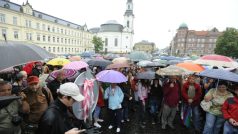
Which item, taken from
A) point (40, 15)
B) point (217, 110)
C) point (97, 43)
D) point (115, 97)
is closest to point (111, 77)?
point (115, 97)

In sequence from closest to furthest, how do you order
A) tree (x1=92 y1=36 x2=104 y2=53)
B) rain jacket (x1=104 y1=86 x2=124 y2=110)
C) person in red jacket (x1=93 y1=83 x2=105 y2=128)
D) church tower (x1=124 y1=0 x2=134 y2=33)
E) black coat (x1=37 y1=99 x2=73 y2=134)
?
1. black coat (x1=37 y1=99 x2=73 y2=134)
2. rain jacket (x1=104 y1=86 x2=124 y2=110)
3. person in red jacket (x1=93 y1=83 x2=105 y2=128)
4. tree (x1=92 y1=36 x2=104 y2=53)
5. church tower (x1=124 y1=0 x2=134 y2=33)

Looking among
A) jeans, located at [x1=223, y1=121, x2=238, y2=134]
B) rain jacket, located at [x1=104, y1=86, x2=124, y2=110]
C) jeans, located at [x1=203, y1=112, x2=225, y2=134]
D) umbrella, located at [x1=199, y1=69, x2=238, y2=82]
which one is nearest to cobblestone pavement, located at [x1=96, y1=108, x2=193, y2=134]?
rain jacket, located at [x1=104, y1=86, x2=124, y2=110]

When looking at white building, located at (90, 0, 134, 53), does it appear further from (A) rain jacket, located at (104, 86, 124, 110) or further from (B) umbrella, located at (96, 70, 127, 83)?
(B) umbrella, located at (96, 70, 127, 83)

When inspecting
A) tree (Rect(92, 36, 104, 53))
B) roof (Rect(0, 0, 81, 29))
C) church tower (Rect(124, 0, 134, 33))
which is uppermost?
church tower (Rect(124, 0, 134, 33))

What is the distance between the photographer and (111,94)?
217 inches

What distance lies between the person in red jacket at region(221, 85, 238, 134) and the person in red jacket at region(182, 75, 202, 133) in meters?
1.21

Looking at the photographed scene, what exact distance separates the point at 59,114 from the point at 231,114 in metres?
4.11

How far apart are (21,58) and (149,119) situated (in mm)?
5328

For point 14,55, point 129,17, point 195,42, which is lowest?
point 14,55

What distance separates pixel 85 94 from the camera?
14.0 feet

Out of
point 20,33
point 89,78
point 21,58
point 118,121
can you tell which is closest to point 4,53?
point 21,58

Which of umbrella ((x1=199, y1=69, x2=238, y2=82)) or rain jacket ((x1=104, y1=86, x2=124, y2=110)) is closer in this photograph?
umbrella ((x1=199, y1=69, x2=238, y2=82))

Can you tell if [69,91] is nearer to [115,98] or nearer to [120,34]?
[115,98]

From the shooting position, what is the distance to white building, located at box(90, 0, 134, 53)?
300 feet
